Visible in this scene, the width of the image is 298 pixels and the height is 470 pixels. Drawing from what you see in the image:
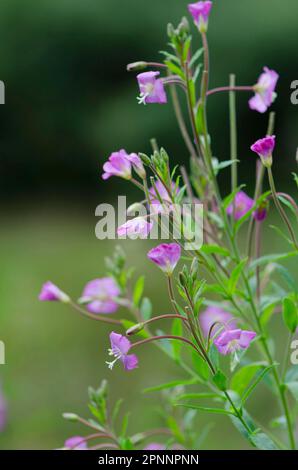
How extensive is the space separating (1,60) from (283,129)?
233cm

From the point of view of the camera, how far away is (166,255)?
17.3 inches

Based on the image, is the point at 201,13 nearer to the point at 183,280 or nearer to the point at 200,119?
the point at 200,119

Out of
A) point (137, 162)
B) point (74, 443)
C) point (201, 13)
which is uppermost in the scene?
point (201, 13)

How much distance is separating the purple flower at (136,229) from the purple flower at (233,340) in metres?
0.08

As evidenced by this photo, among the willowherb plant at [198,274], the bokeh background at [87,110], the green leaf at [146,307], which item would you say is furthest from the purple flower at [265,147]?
the bokeh background at [87,110]

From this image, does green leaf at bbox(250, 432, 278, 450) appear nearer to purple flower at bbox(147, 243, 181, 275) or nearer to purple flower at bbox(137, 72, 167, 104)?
purple flower at bbox(147, 243, 181, 275)

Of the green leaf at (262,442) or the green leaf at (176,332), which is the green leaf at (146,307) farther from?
the green leaf at (262,442)

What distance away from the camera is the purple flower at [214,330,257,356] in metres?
0.43

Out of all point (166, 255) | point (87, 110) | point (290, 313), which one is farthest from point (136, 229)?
point (87, 110)

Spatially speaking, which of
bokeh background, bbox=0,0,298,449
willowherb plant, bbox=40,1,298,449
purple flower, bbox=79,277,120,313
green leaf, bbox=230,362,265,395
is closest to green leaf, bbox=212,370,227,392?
willowherb plant, bbox=40,1,298,449

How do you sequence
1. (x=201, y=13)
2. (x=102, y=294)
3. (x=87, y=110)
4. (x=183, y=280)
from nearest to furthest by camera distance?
(x=183, y=280)
(x=201, y=13)
(x=102, y=294)
(x=87, y=110)

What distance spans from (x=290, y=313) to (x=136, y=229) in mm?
127

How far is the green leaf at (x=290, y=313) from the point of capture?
0.47 metres

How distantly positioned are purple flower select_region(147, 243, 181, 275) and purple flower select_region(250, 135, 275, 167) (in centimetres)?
8
